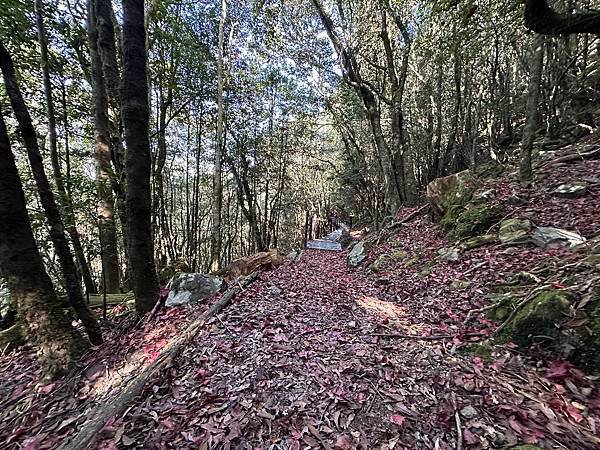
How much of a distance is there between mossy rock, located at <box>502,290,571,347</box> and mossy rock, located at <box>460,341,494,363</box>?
0.23 meters

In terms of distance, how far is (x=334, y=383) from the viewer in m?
2.51

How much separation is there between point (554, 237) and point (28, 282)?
651cm

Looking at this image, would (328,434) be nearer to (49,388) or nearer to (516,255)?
(49,388)

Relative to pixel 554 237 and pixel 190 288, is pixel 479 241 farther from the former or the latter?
pixel 190 288

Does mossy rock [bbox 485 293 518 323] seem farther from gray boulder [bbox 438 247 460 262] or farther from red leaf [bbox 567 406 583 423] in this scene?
gray boulder [bbox 438 247 460 262]

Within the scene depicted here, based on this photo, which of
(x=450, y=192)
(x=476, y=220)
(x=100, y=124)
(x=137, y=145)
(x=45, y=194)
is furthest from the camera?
(x=450, y=192)

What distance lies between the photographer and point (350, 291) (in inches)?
206

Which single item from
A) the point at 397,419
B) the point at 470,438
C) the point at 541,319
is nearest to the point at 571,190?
the point at 541,319

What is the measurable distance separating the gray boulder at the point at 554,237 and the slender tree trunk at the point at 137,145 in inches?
220

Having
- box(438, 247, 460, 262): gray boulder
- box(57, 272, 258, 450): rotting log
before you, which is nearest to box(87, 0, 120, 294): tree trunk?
box(57, 272, 258, 450): rotting log

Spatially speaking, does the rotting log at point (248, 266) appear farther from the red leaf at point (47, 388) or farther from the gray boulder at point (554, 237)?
the gray boulder at point (554, 237)

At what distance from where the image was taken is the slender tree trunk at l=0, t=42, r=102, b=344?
2.92 meters

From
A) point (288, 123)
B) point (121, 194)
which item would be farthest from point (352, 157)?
point (121, 194)

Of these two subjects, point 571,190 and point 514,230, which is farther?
point 571,190
